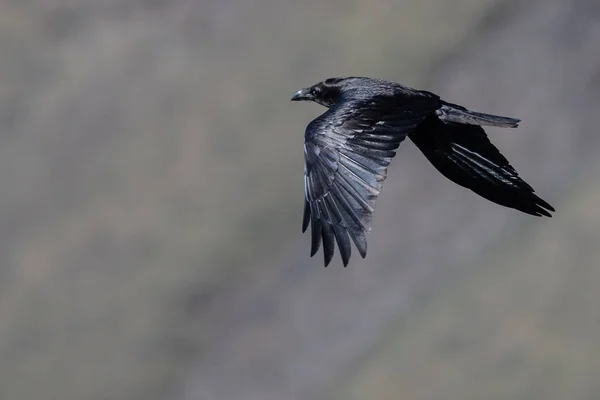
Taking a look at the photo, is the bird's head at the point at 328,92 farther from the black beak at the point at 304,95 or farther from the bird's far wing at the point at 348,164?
the bird's far wing at the point at 348,164

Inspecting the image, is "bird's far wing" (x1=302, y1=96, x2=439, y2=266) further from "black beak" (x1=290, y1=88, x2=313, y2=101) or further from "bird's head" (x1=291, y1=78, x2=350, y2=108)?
"black beak" (x1=290, y1=88, x2=313, y2=101)

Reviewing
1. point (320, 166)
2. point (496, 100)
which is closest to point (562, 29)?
point (496, 100)

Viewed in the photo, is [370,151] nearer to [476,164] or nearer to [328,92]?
[476,164]

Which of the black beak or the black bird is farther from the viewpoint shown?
the black beak

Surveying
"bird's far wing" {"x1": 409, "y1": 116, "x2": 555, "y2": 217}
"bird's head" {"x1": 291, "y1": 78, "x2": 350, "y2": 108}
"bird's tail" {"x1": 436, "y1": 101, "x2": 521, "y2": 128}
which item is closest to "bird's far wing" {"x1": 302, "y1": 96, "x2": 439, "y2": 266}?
"bird's tail" {"x1": 436, "y1": 101, "x2": 521, "y2": 128}

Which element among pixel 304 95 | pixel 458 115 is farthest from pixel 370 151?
pixel 304 95

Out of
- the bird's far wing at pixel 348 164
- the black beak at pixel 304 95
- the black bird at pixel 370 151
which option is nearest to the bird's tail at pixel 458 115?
the black bird at pixel 370 151
